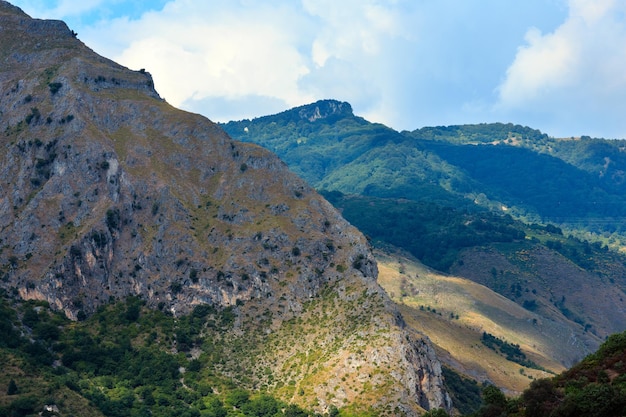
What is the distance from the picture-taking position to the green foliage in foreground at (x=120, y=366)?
154875mm

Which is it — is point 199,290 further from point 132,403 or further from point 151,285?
point 132,403

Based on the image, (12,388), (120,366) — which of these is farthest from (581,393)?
(120,366)

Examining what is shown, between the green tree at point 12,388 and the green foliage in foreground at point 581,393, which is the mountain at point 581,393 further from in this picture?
the green tree at point 12,388

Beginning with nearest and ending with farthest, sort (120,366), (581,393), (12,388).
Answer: (581,393), (12,388), (120,366)

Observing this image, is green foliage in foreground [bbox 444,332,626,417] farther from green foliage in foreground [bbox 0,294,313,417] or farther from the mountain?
green foliage in foreground [bbox 0,294,313,417]

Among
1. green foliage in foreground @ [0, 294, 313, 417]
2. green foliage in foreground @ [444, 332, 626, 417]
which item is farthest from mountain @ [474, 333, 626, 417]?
green foliage in foreground @ [0, 294, 313, 417]

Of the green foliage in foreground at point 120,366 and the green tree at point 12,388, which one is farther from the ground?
the green foliage in foreground at point 120,366

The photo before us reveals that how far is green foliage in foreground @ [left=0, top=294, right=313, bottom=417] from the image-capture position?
154875 millimetres

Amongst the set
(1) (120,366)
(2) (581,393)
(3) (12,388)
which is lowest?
(3) (12,388)

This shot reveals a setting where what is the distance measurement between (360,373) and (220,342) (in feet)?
129

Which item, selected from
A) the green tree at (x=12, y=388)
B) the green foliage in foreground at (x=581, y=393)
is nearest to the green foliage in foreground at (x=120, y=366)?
the green tree at (x=12, y=388)

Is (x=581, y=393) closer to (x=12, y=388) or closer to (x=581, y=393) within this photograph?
(x=581, y=393)

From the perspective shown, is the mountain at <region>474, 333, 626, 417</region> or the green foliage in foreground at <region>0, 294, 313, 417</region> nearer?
the mountain at <region>474, 333, 626, 417</region>

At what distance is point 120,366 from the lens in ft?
577
